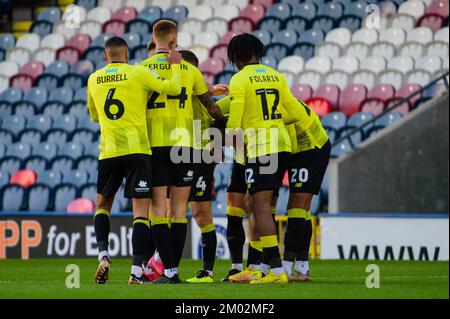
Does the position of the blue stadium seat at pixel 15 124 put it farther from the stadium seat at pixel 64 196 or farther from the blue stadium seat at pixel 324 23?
the blue stadium seat at pixel 324 23

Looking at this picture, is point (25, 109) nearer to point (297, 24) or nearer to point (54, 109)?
point (54, 109)

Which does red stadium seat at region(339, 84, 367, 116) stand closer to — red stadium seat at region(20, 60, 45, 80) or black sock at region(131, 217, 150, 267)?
red stadium seat at region(20, 60, 45, 80)

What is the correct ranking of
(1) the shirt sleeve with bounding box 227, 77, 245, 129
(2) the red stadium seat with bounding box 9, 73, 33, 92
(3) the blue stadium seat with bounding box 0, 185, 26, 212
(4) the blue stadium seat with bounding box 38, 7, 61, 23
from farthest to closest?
(4) the blue stadium seat with bounding box 38, 7, 61, 23 → (2) the red stadium seat with bounding box 9, 73, 33, 92 → (3) the blue stadium seat with bounding box 0, 185, 26, 212 → (1) the shirt sleeve with bounding box 227, 77, 245, 129

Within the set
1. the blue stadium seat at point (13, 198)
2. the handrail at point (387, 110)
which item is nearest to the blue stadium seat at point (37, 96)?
the blue stadium seat at point (13, 198)

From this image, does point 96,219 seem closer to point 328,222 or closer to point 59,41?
point 328,222

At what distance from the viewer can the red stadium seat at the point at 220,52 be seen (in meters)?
20.8

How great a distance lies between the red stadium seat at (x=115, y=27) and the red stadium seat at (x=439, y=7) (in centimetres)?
663

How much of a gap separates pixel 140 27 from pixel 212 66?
8.99 feet

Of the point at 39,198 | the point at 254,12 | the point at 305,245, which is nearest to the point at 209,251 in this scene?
the point at 305,245

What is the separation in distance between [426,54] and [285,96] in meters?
10.3

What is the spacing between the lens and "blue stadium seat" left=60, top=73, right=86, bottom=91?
2144cm

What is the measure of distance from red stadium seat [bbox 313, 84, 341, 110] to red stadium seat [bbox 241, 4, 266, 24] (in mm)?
3057

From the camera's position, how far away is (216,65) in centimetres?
2034

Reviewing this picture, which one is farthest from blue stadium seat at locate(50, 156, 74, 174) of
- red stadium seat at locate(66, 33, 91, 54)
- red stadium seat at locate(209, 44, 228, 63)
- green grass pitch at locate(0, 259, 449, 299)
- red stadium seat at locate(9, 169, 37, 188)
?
green grass pitch at locate(0, 259, 449, 299)
